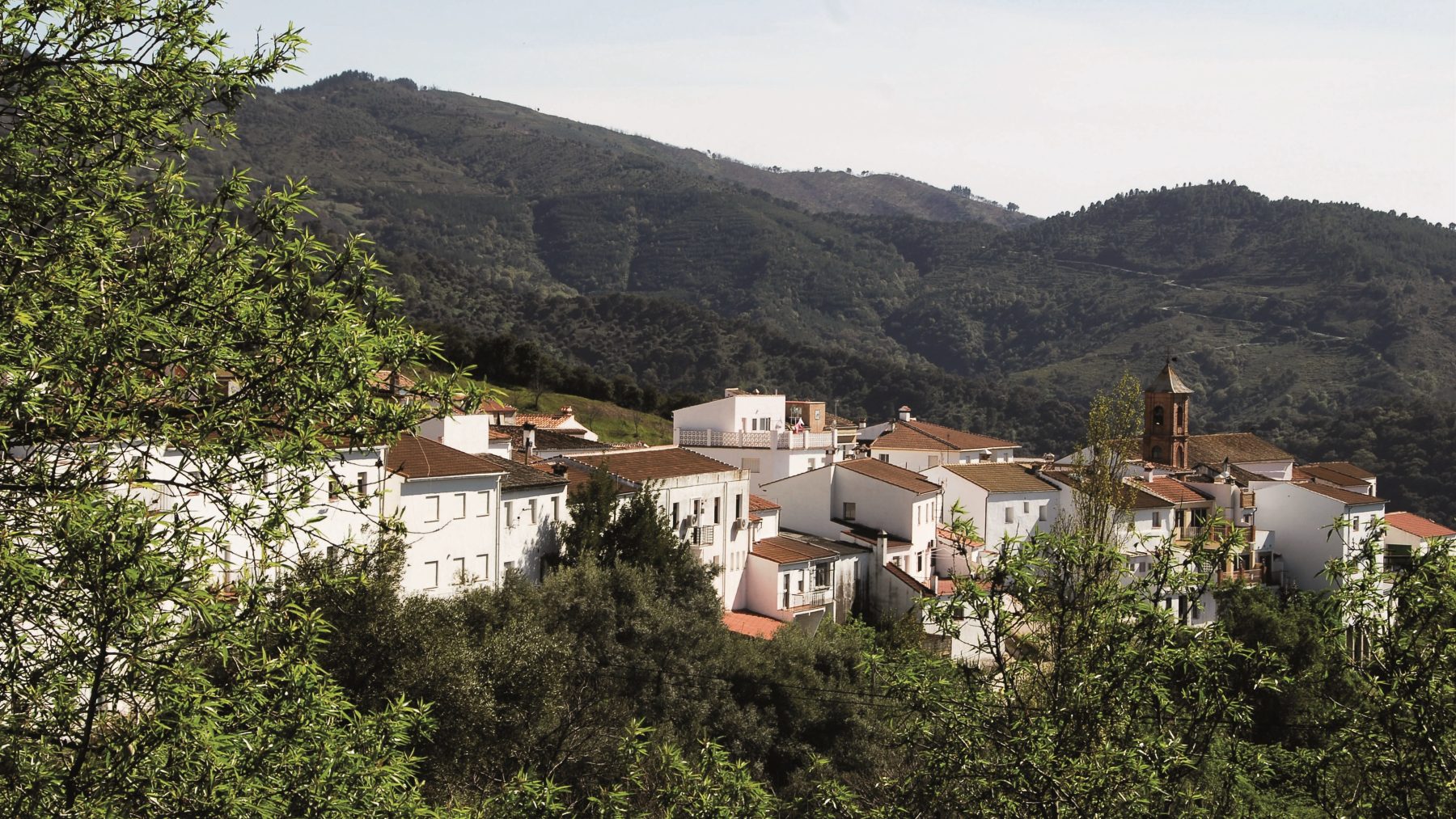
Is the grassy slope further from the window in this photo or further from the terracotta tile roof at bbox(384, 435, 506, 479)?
the terracotta tile roof at bbox(384, 435, 506, 479)

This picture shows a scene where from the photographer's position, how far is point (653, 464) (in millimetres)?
45125

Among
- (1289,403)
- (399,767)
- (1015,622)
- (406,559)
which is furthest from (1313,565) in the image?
(1289,403)

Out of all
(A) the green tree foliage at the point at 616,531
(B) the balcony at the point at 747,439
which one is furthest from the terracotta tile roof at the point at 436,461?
(B) the balcony at the point at 747,439

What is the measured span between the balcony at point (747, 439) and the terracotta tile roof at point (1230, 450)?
110ft

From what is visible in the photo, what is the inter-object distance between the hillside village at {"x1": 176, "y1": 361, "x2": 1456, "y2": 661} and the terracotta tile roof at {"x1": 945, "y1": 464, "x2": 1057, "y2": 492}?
163 millimetres

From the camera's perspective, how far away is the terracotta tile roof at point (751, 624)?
41531mm

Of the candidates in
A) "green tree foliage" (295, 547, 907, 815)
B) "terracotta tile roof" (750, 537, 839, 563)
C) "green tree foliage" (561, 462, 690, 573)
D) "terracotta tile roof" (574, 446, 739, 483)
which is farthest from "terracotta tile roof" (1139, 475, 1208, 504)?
"green tree foliage" (561, 462, 690, 573)

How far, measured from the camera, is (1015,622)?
11758 mm

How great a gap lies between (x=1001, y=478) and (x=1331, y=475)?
28.5m

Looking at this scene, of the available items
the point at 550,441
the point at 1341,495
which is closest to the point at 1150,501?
the point at 1341,495

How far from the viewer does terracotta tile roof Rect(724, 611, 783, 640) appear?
4153cm

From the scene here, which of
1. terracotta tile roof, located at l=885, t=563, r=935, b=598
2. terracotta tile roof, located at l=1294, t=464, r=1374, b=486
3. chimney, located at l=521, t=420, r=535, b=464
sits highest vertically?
chimney, located at l=521, t=420, r=535, b=464

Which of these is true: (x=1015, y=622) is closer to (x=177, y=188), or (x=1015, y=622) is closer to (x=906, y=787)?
(x=906, y=787)

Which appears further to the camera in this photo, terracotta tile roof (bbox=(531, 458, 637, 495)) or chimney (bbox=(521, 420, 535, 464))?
chimney (bbox=(521, 420, 535, 464))
